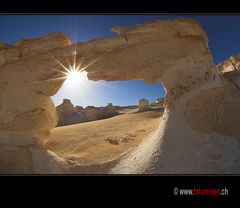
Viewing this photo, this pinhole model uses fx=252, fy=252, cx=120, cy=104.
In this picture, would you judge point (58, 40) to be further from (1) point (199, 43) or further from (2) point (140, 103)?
(2) point (140, 103)

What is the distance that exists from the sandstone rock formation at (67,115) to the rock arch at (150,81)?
14.0 meters

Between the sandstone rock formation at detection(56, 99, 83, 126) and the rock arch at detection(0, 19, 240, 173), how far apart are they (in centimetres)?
1401

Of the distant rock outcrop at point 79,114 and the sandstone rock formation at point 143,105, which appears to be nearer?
the sandstone rock formation at point 143,105

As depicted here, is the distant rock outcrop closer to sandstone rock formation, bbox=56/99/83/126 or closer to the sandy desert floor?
sandstone rock formation, bbox=56/99/83/126

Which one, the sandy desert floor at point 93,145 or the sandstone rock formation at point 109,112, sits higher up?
the sandstone rock formation at point 109,112

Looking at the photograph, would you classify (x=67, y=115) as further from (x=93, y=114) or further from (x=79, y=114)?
(x=93, y=114)

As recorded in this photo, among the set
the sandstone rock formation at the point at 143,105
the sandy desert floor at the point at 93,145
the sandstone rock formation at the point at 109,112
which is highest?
the sandstone rock formation at the point at 109,112

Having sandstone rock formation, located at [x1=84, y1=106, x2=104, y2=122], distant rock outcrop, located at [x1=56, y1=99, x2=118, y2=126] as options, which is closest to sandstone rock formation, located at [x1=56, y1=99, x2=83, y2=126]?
distant rock outcrop, located at [x1=56, y1=99, x2=118, y2=126]

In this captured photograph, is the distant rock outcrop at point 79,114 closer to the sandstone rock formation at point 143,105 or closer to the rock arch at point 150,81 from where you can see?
the sandstone rock formation at point 143,105

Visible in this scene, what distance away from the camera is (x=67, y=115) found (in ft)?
68.6

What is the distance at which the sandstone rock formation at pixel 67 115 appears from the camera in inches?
797

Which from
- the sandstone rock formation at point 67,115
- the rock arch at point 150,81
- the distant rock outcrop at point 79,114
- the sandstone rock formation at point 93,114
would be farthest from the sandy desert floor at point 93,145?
the sandstone rock formation at point 67,115
